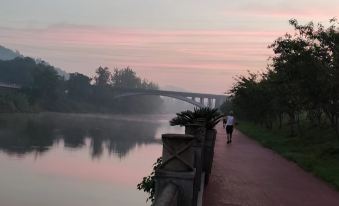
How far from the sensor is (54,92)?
91.4 meters

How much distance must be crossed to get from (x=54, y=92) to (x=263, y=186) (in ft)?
273

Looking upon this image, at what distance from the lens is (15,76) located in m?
101

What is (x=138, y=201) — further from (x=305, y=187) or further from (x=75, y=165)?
(x=75, y=165)

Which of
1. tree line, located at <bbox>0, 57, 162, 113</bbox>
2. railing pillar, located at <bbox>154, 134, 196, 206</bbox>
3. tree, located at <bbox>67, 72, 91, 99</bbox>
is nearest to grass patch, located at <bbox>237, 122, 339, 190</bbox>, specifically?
railing pillar, located at <bbox>154, 134, 196, 206</bbox>

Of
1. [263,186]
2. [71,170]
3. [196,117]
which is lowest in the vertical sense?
[71,170]

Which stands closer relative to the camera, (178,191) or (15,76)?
(178,191)

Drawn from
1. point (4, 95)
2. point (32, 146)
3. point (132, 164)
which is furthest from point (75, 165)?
point (4, 95)

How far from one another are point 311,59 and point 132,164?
1294cm

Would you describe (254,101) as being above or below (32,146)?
above

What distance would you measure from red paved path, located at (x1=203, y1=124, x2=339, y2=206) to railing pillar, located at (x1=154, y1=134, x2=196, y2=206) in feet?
15.3

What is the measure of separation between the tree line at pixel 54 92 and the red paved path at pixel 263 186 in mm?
64476

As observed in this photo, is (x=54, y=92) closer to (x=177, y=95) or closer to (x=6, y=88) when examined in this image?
(x=6, y=88)

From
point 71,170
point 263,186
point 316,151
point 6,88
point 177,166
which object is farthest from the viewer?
point 6,88

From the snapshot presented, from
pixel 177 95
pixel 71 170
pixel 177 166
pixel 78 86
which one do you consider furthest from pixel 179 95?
pixel 177 166
